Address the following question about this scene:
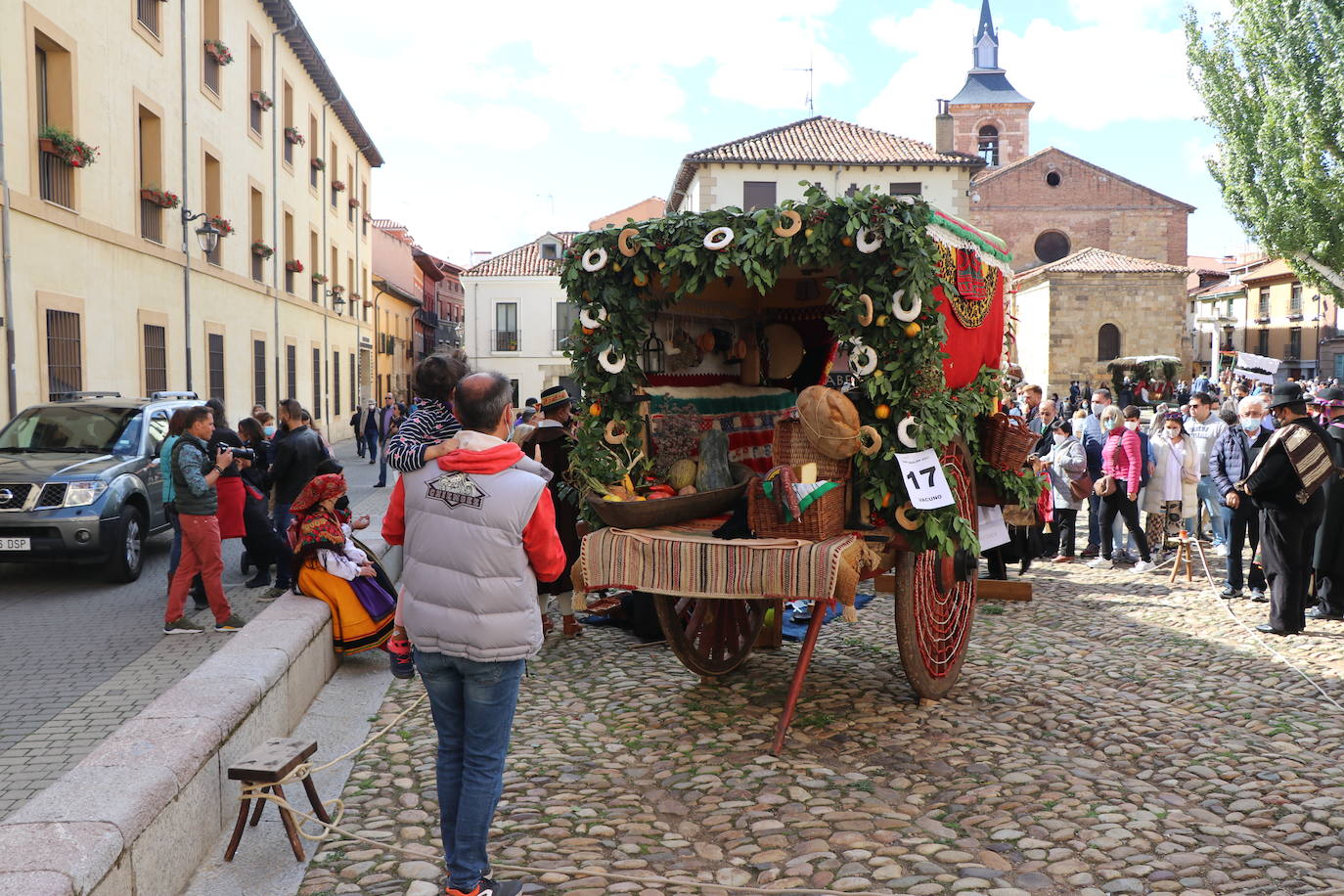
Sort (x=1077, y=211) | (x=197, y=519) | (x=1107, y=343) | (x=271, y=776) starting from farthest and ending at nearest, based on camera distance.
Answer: (x=1077, y=211), (x=1107, y=343), (x=197, y=519), (x=271, y=776)

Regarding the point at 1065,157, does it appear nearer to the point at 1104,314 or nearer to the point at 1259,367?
the point at 1104,314

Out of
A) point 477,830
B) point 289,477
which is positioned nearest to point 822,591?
point 477,830

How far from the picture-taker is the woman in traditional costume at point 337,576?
21.3 ft

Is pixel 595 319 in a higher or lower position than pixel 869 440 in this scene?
higher

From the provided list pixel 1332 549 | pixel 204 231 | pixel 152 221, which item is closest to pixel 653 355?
pixel 1332 549

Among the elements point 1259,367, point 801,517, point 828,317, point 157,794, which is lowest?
point 157,794

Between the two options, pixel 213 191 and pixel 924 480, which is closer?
pixel 924 480

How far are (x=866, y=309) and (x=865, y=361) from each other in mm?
253

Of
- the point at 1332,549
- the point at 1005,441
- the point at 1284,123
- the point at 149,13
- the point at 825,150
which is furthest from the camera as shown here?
the point at 825,150

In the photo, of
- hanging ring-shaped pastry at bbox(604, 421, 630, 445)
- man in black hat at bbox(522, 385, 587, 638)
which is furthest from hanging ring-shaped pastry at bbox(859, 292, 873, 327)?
man in black hat at bbox(522, 385, 587, 638)

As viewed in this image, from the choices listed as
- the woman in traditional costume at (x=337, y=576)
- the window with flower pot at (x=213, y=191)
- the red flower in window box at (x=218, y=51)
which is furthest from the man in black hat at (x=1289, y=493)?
the red flower in window box at (x=218, y=51)

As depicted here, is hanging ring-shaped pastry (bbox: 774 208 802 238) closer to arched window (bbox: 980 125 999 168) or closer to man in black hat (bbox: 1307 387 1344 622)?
man in black hat (bbox: 1307 387 1344 622)

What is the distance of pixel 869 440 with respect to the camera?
5230mm

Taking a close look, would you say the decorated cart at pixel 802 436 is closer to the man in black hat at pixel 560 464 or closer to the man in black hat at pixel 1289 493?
the man in black hat at pixel 560 464
